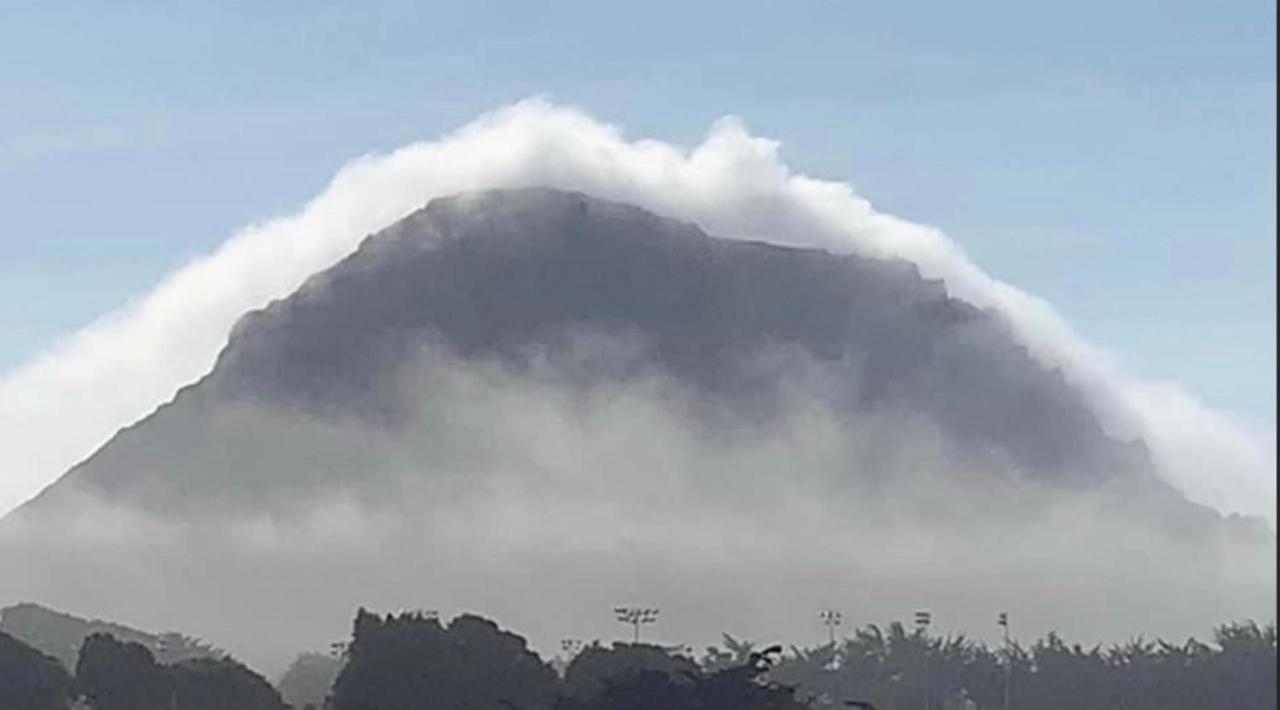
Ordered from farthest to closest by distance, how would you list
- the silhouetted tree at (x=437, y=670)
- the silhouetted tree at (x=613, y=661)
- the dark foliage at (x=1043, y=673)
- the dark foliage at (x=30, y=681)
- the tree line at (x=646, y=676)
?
the dark foliage at (x=1043, y=673)
the silhouetted tree at (x=613, y=661)
the silhouetted tree at (x=437, y=670)
the dark foliage at (x=30, y=681)
the tree line at (x=646, y=676)

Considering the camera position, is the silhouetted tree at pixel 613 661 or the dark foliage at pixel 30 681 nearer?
the dark foliage at pixel 30 681

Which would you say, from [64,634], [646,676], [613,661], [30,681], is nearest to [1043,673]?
[613,661]

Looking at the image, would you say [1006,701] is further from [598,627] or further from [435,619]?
[598,627]

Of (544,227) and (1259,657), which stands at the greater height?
(544,227)

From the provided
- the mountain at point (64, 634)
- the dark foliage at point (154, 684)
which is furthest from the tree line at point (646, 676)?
the mountain at point (64, 634)

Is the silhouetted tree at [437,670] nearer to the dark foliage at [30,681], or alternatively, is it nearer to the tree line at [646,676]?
the tree line at [646,676]

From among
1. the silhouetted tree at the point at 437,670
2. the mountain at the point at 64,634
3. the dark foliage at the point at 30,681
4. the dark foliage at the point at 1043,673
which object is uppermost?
the mountain at the point at 64,634

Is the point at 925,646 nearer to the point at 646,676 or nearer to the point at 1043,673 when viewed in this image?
the point at 1043,673

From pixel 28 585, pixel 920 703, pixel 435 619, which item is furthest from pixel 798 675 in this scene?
pixel 28 585

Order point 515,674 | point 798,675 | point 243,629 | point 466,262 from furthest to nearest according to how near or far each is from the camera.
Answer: point 466,262, point 243,629, point 798,675, point 515,674
